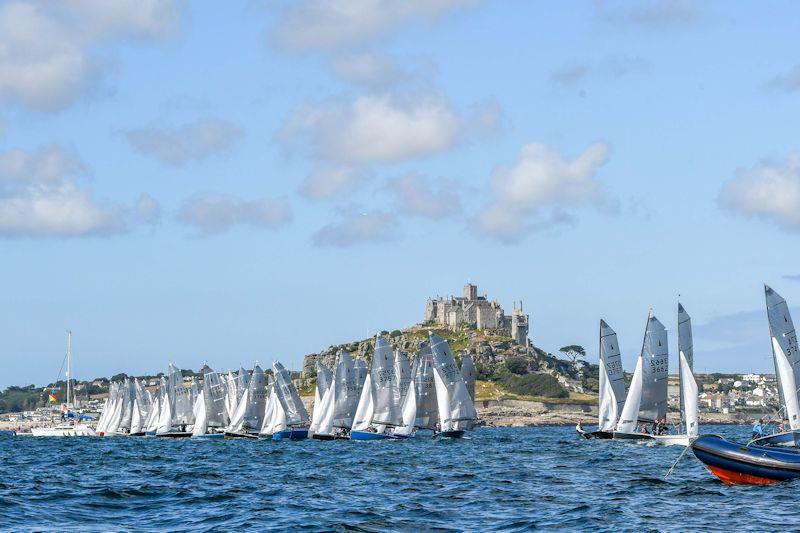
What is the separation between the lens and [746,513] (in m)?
37.6

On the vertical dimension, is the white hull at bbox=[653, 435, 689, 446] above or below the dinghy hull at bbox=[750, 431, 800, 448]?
above

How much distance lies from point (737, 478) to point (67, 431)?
13760cm

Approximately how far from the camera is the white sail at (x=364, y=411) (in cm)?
10450

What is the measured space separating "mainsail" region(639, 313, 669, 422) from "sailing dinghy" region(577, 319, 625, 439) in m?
4.02

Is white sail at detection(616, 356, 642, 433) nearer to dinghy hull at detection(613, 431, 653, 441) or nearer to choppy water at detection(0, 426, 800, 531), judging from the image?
dinghy hull at detection(613, 431, 653, 441)

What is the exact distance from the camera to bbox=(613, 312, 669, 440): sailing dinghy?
3529 inches

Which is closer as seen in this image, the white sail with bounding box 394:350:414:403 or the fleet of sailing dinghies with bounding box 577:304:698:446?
the fleet of sailing dinghies with bounding box 577:304:698:446

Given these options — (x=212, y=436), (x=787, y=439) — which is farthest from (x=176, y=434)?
(x=787, y=439)

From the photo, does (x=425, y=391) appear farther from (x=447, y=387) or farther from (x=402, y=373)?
(x=447, y=387)

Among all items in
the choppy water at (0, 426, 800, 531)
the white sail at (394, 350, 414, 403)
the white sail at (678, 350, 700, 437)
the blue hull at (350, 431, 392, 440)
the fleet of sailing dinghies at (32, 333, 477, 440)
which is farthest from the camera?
the white sail at (394, 350, 414, 403)

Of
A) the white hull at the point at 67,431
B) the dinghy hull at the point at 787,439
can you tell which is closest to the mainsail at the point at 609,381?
the dinghy hull at the point at 787,439

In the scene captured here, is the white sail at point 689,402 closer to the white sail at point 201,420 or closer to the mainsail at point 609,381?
the mainsail at point 609,381

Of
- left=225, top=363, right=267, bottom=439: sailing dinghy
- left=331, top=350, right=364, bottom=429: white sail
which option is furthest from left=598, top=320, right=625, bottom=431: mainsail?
left=225, top=363, right=267, bottom=439: sailing dinghy

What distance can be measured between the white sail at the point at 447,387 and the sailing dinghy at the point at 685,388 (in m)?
21.7
